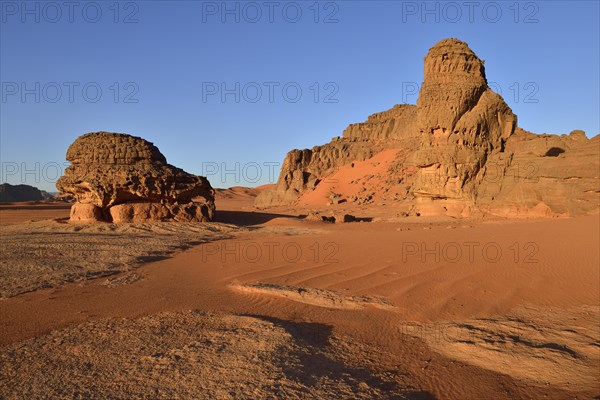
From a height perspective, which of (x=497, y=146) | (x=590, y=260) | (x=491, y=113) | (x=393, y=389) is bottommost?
(x=393, y=389)

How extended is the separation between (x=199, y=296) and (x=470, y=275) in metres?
3.97

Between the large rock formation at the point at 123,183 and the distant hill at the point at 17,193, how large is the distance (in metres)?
27.5

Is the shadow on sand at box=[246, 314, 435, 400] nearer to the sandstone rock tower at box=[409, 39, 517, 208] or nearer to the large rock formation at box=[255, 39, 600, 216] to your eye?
the large rock formation at box=[255, 39, 600, 216]

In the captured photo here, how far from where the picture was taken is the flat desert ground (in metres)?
2.57

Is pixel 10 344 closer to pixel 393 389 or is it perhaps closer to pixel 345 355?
pixel 345 355

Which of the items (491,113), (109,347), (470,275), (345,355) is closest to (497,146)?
(491,113)

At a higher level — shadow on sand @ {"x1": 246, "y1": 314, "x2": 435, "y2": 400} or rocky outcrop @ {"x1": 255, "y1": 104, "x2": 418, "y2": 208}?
rocky outcrop @ {"x1": 255, "y1": 104, "x2": 418, "y2": 208}

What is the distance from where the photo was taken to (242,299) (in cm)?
463

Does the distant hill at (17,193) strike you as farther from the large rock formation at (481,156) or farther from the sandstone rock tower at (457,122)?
the sandstone rock tower at (457,122)

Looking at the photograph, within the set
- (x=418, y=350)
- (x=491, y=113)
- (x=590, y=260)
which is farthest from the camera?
(x=491, y=113)

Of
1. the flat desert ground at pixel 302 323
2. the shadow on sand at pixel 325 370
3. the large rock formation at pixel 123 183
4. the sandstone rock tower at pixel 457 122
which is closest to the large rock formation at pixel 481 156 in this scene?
the sandstone rock tower at pixel 457 122

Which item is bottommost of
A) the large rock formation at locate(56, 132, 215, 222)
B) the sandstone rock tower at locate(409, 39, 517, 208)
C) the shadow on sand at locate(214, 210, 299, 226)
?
the shadow on sand at locate(214, 210, 299, 226)

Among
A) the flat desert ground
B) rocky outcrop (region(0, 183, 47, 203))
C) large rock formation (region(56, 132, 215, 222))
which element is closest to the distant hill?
rocky outcrop (region(0, 183, 47, 203))

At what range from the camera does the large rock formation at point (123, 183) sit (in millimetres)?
13086
